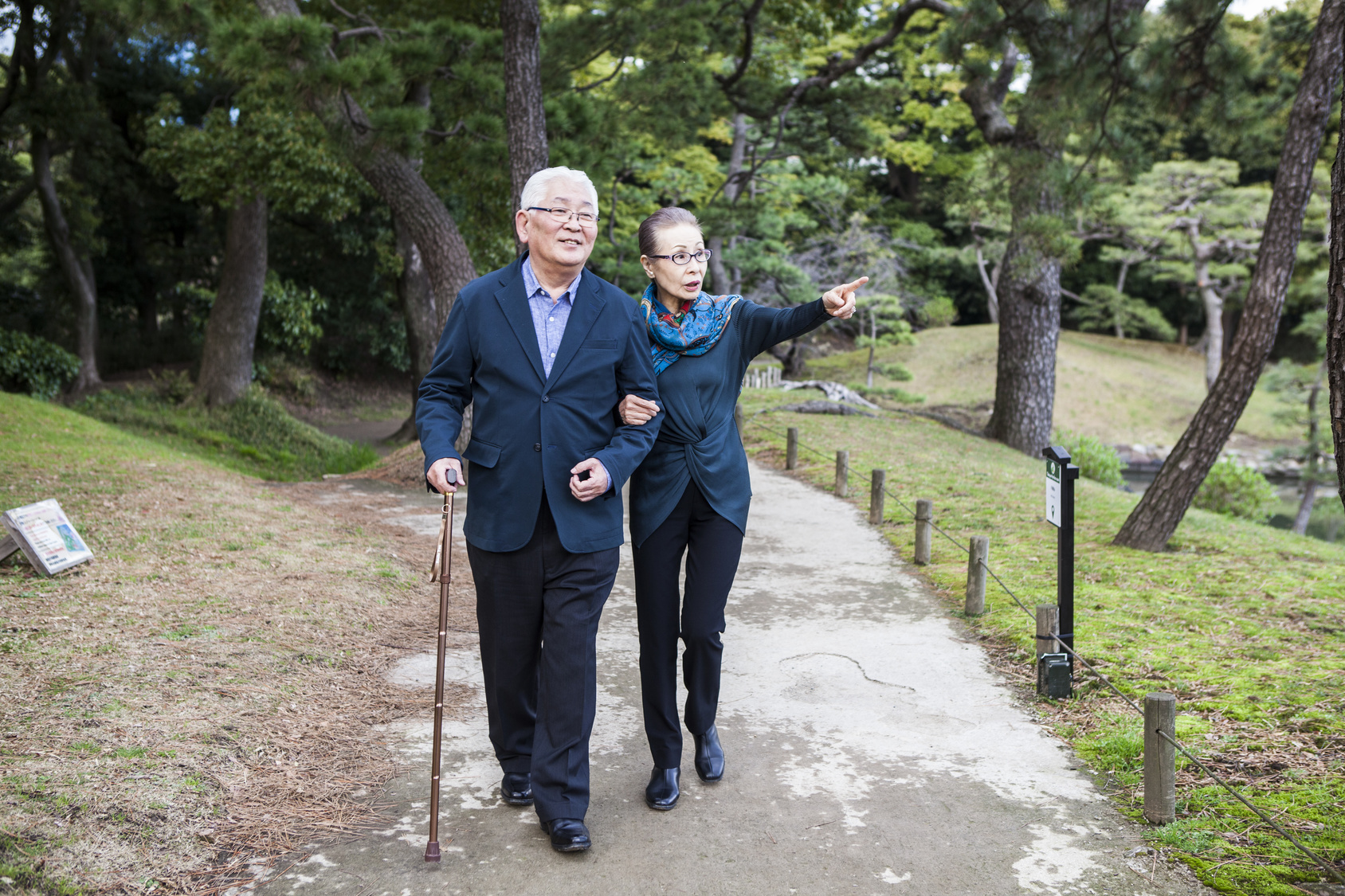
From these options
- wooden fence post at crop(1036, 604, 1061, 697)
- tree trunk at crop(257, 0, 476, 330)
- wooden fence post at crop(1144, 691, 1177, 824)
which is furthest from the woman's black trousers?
tree trunk at crop(257, 0, 476, 330)

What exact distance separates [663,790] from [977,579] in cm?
277

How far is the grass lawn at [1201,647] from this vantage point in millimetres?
3051

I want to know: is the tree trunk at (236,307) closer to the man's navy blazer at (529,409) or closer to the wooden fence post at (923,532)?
the wooden fence post at (923,532)

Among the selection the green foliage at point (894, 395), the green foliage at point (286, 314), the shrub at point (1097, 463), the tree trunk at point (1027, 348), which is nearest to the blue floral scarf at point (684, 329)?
the tree trunk at point (1027, 348)

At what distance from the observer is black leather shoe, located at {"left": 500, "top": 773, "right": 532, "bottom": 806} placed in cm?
313

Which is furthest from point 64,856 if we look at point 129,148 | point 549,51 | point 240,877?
point 129,148

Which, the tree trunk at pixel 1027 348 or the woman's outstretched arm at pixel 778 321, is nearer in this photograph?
the woman's outstretched arm at pixel 778 321

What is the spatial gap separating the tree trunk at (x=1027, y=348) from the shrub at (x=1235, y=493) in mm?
2122

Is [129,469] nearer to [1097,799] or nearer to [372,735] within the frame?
[372,735]

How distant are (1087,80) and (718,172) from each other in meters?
14.0

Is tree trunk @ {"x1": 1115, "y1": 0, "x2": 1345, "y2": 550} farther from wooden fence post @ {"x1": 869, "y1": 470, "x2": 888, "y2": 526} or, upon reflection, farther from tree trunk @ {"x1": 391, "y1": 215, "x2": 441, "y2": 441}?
tree trunk @ {"x1": 391, "y1": 215, "x2": 441, "y2": 441}

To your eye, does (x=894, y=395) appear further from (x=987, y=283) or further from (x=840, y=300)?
(x=840, y=300)

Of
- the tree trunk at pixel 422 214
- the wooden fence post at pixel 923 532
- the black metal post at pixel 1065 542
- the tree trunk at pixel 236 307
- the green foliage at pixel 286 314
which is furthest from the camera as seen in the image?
the green foliage at pixel 286 314

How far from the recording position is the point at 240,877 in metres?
2.68
